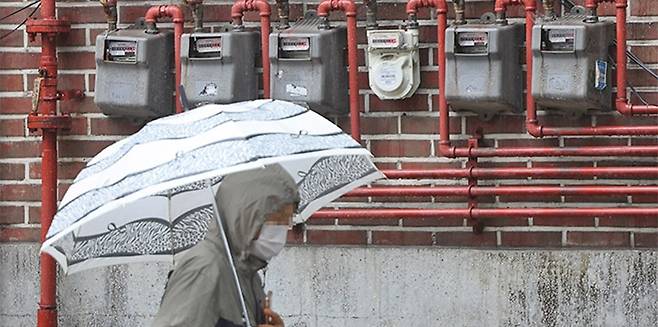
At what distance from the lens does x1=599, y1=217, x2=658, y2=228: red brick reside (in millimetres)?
7332

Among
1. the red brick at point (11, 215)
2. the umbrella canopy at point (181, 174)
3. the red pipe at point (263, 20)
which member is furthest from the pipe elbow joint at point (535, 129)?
Answer: the red brick at point (11, 215)

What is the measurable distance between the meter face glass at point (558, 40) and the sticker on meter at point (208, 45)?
1500 millimetres

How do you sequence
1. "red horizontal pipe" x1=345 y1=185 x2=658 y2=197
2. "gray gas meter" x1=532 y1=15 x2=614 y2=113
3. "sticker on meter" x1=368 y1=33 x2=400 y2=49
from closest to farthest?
"gray gas meter" x1=532 y1=15 x2=614 y2=113 < "red horizontal pipe" x1=345 y1=185 x2=658 y2=197 < "sticker on meter" x1=368 y1=33 x2=400 y2=49

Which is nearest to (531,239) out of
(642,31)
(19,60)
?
(642,31)

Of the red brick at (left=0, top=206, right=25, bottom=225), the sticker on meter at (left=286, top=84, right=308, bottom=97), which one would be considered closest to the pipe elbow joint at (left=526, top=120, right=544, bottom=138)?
the sticker on meter at (left=286, top=84, right=308, bottom=97)

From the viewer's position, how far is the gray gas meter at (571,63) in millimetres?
7020

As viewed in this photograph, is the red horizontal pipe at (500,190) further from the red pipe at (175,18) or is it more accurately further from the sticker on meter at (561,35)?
the red pipe at (175,18)

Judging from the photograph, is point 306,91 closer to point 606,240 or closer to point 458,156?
point 458,156

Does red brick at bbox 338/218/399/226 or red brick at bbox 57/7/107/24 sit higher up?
red brick at bbox 57/7/107/24

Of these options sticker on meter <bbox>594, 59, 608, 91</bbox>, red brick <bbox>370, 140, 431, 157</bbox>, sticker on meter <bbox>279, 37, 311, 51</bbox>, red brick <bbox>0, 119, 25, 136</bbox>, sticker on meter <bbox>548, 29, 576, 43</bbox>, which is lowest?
red brick <bbox>370, 140, 431, 157</bbox>

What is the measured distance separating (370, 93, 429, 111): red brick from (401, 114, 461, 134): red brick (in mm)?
42

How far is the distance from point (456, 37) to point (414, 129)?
579mm

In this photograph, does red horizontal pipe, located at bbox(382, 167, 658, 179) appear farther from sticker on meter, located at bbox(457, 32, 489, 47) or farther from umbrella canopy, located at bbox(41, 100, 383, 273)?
umbrella canopy, located at bbox(41, 100, 383, 273)

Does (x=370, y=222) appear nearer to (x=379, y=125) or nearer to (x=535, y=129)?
(x=379, y=125)
